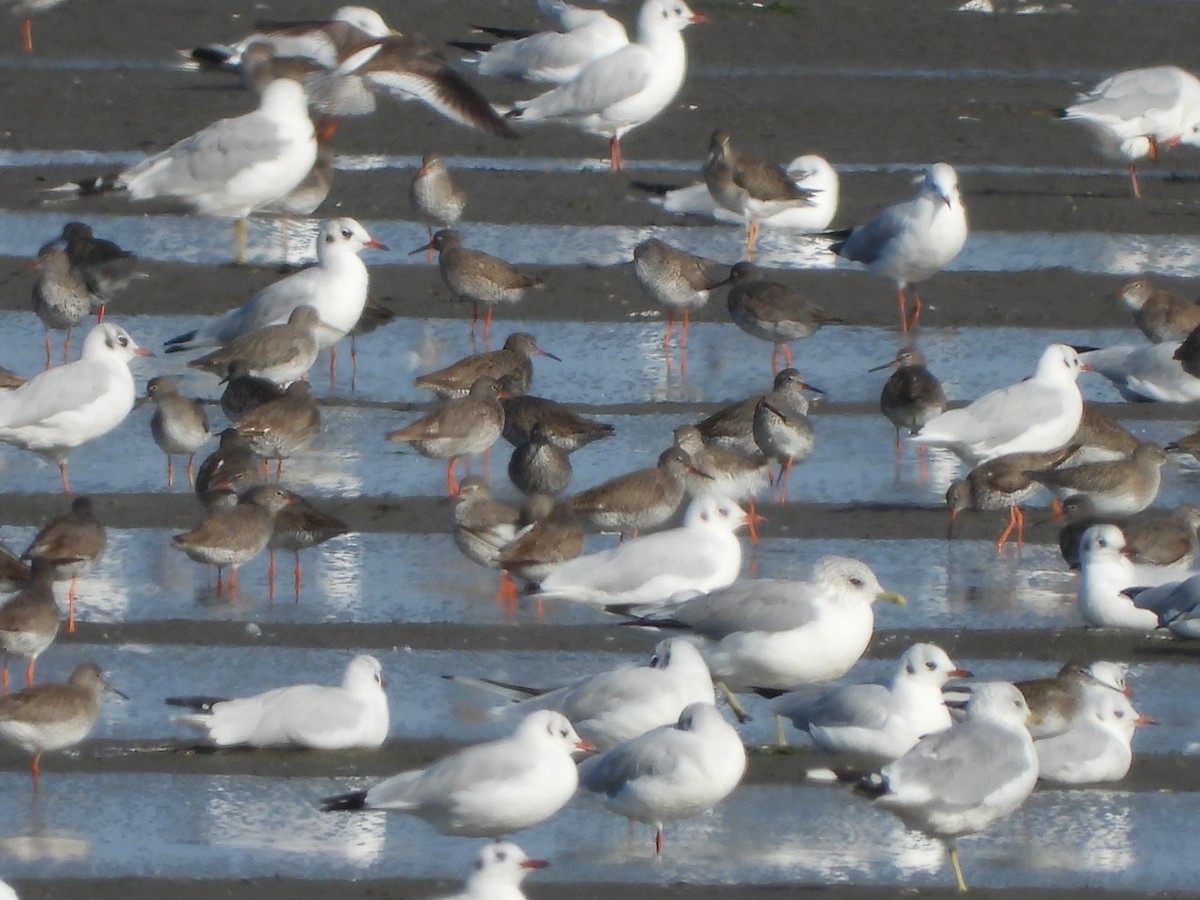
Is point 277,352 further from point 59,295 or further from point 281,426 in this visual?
point 59,295

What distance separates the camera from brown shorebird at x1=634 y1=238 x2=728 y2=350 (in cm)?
1219

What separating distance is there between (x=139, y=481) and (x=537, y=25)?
7905 mm

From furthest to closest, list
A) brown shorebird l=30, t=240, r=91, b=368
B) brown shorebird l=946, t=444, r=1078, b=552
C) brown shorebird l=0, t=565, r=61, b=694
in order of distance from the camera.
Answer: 1. brown shorebird l=30, t=240, r=91, b=368
2. brown shorebird l=946, t=444, r=1078, b=552
3. brown shorebird l=0, t=565, r=61, b=694

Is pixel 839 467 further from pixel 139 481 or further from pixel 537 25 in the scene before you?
pixel 537 25

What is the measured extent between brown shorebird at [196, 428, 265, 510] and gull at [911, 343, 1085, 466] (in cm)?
283

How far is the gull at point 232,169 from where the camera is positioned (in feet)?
44.3

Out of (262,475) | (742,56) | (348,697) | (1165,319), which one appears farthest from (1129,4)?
(348,697)

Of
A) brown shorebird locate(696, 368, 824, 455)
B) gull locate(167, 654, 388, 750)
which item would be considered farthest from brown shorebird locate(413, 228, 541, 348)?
gull locate(167, 654, 388, 750)

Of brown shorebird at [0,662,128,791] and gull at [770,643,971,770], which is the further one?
gull at [770,643,971,770]

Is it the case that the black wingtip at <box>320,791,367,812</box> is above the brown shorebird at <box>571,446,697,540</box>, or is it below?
above

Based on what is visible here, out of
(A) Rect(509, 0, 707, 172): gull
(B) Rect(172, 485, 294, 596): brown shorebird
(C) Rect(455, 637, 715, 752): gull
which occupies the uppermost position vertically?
(A) Rect(509, 0, 707, 172): gull

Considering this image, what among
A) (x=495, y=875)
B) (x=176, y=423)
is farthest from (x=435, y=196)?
(x=495, y=875)

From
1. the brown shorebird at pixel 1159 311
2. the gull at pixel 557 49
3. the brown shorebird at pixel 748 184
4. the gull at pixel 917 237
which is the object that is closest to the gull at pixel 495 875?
the brown shorebird at pixel 1159 311

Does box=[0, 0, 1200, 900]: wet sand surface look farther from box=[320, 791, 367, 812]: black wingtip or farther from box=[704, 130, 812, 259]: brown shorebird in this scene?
box=[320, 791, 367, 812]: black wingtip
